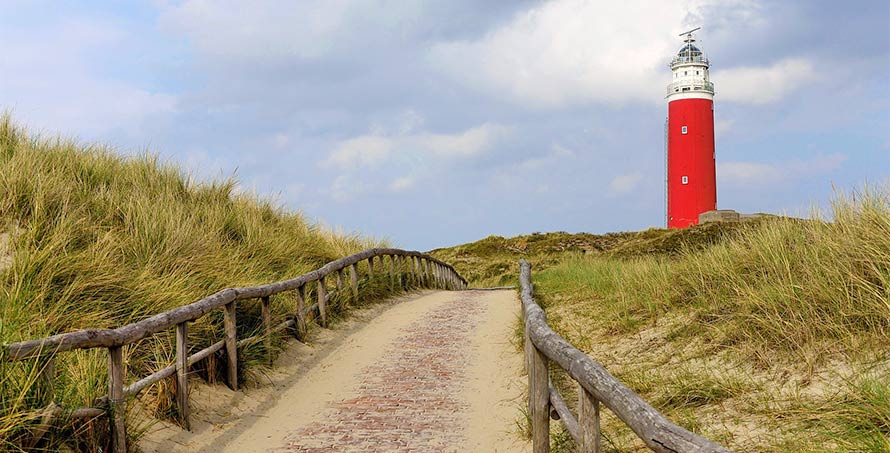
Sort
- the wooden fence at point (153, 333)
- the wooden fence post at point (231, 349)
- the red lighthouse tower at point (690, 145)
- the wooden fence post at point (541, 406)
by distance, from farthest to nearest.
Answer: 1. the red lighthouse tower at point (690, 145)
2. the wooden fence post at point (231, 349)
3. the wooden fence post at point (541, 406)
4. the wooden fence at point (153, 333)

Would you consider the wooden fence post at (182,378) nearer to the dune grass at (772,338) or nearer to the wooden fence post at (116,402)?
the wooden fence post at (116,402)

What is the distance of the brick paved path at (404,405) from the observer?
6.58 metres

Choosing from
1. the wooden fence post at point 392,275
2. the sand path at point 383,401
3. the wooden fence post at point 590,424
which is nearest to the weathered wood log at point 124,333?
the sand path at point 383,401

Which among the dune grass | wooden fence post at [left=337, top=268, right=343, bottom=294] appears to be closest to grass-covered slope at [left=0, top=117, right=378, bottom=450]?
wooden fence post at [left=337, top=268, right=343, bottom=294]

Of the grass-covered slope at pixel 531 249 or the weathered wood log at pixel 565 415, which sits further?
the grass-covered slope at pixel 531 249

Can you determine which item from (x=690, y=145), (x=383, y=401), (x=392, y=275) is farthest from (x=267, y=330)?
(x=690, y=145)

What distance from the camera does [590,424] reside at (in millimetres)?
4348

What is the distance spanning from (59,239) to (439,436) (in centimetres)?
560

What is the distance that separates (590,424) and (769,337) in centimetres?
323

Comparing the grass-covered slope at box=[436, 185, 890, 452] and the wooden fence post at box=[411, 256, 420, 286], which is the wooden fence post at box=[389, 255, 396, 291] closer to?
the wooden fence post at box=[411, 256, 420, 286]

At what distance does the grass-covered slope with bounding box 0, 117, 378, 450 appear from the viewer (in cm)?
599

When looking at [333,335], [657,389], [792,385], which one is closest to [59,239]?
[333,335]

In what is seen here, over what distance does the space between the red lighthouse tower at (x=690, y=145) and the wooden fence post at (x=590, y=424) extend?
1541 inches

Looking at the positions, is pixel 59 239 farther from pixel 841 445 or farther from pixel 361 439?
pixel 841 445
